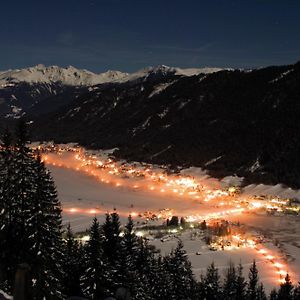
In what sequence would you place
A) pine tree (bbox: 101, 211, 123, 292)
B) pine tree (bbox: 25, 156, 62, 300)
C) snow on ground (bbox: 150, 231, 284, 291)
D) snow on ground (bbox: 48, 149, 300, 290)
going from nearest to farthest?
pine tree (bbox: 25, 156, 62, 300), pine tree (bbox: 101, 211, 123, 292), snow on ground (bbox: 150, 231, 284, 291), snow on ground (bbox: 48, 149, 300, 290)

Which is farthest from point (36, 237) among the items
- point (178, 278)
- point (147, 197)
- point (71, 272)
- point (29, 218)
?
point (147, 197)

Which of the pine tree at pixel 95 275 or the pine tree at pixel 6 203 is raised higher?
the pine tree at pixel 6 203

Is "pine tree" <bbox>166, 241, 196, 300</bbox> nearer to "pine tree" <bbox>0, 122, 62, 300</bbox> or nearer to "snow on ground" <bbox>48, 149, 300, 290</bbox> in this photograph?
"pine tree" <bbox>0, 122, 62, 300</bbox>

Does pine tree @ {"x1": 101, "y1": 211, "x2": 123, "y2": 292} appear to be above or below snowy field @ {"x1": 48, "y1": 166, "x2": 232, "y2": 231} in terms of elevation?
below

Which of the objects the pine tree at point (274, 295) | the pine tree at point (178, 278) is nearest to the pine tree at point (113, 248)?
the pine tree at point (178, 278)

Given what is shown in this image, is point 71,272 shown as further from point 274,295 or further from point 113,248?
point 274,295

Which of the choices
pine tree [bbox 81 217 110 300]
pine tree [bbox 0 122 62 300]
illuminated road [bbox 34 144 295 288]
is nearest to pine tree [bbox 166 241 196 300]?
pine tree [bbox 81 217 110 300]

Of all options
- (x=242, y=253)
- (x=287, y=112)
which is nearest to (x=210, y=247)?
(x=242, y=253)

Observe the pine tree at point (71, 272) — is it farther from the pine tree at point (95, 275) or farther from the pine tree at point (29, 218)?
the pine tree at point (29, 218)
